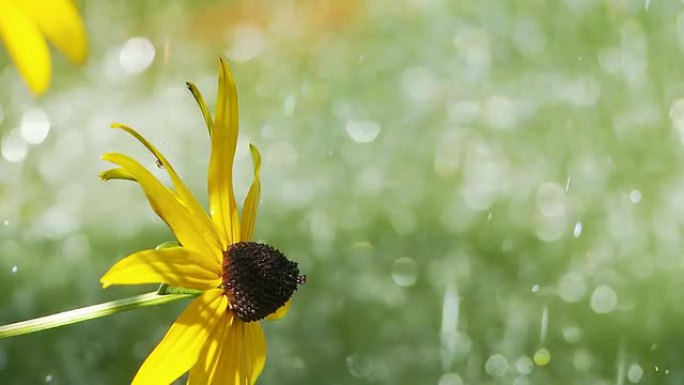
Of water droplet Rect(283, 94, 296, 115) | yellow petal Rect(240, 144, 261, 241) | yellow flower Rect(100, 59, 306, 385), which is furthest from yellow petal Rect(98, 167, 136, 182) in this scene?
water droplet Rect(283, 94, 296, 115)

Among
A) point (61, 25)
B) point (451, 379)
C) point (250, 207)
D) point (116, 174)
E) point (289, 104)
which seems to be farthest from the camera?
point (289, 104)

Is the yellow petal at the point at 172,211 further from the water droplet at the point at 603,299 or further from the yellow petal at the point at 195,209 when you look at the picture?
the water droplet at the point at 603,299

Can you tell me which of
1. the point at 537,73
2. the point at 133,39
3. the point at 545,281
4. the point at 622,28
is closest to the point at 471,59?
the point at 537,73

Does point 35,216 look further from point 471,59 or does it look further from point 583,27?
point 583,27

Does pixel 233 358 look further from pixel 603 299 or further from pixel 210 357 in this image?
pixel 603 299

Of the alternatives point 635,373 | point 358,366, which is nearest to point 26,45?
point 358,366

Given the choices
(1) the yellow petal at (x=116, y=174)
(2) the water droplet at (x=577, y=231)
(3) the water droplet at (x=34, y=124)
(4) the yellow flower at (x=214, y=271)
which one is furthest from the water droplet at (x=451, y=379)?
(1) the yellow petal at (x=116, y=174)
